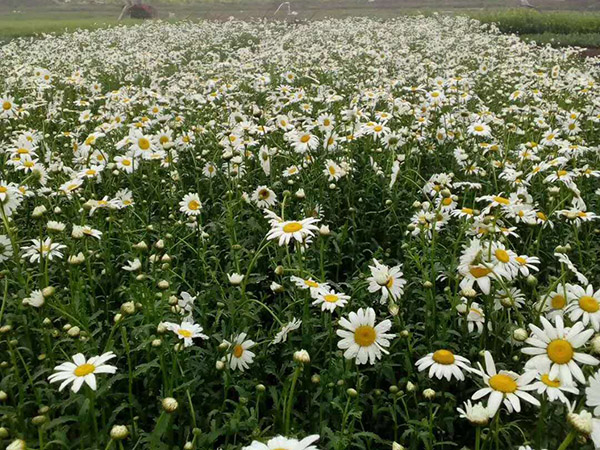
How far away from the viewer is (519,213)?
2789 mm

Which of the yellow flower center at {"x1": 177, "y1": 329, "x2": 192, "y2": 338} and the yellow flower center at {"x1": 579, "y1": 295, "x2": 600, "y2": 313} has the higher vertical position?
the yellow flower center at {"x1": 579, "y1": 295, "x2": 600, "y2": 313}

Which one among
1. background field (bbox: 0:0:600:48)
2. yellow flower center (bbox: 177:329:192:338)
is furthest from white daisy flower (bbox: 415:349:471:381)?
background field (bbox: 0:0:600:48)

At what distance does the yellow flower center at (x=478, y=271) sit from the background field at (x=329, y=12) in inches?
640

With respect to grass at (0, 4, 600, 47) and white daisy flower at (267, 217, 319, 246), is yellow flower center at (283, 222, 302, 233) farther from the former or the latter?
grass at (0, 4, 600, 47)

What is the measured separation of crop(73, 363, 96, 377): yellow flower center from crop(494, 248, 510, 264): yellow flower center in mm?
1594

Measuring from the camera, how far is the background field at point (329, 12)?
63.2ft

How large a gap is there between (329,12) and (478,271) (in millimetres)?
31956

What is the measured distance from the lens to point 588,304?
6.35 feet

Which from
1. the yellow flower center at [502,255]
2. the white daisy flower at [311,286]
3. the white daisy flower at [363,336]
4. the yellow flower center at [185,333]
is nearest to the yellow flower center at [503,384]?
the white daisy flower at [363,336]

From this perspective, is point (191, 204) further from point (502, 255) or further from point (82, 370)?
point (502, 255)

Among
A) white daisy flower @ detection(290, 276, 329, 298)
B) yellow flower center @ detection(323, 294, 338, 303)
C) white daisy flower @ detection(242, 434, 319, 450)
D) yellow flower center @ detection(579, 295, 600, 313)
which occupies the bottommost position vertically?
yellow flower center @ detection(323, 294, 338, 303)

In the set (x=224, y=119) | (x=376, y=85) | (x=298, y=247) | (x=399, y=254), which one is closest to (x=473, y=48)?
(x=376, y=85)

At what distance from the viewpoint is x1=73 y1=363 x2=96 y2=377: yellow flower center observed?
→ 1.78 meters

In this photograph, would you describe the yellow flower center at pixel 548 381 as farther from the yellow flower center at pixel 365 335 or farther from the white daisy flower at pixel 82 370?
the white daisy flower at pixel 82 370
